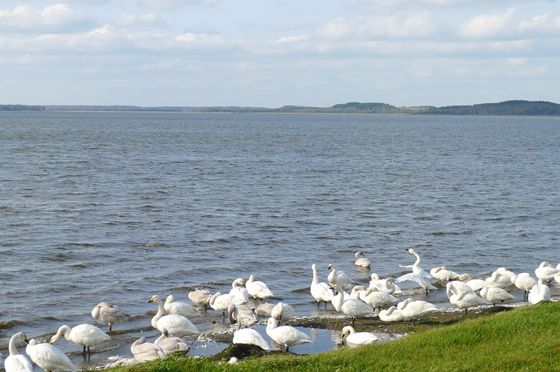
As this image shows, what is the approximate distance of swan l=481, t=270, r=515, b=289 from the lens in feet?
76.6

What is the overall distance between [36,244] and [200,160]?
44742mm

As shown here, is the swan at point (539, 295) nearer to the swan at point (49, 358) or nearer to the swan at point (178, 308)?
the swan at point (178, 308)

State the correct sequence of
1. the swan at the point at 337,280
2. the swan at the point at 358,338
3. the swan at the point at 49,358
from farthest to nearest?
the swan at the point at 337,280 → the swan at the point at 358,338 → the swan at the point at 49,358

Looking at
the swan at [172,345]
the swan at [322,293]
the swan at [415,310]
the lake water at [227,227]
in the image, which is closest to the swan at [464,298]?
the swan at [415,310]

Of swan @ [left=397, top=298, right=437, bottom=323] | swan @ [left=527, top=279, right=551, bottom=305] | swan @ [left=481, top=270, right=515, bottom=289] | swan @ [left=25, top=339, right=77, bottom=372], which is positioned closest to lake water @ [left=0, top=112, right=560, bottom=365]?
swan @ [left=481, top=270, right=515, bottom=289]

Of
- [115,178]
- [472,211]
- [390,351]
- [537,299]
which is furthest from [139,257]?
[115,178]

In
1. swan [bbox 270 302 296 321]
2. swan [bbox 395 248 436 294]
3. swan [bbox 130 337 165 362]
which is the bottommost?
swan [bbox 395 248 436 294]

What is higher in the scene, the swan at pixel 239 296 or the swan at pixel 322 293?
the swan at pixel 239 296

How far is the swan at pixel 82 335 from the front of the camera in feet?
58.6

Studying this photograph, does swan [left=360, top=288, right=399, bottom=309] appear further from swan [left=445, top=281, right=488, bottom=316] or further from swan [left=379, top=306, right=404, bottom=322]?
swan [left=445, top=281, right=488, bottom=316]

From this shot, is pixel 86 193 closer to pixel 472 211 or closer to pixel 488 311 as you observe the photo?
pixel 472 211

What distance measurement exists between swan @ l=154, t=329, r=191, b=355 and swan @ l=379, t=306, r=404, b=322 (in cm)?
484

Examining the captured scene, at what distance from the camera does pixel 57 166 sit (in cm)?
6431

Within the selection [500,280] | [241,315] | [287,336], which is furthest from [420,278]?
[287,336]
